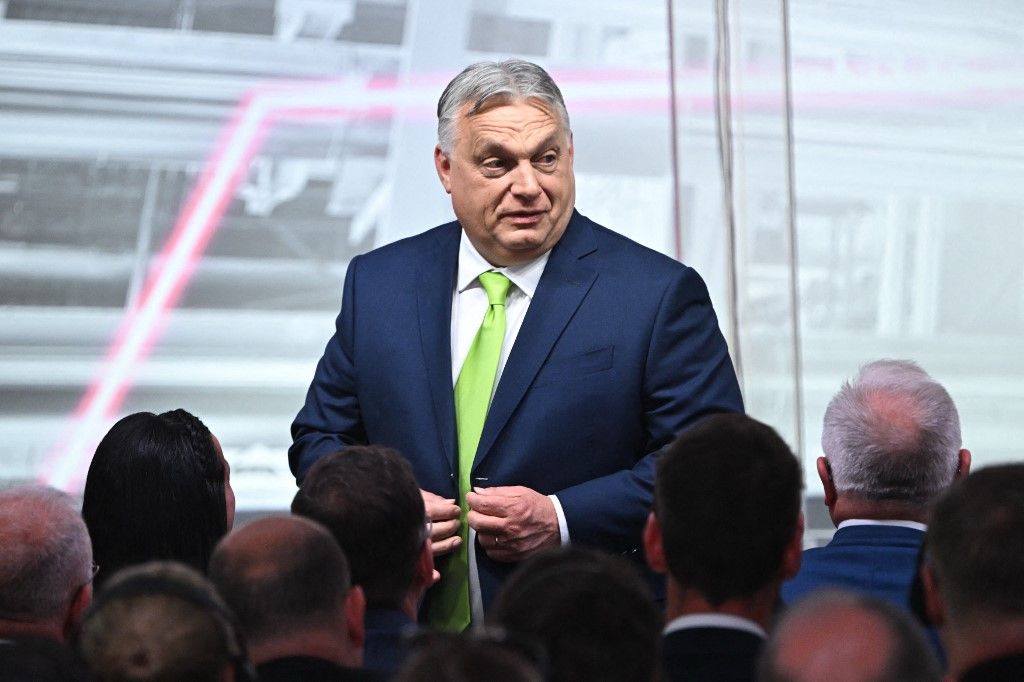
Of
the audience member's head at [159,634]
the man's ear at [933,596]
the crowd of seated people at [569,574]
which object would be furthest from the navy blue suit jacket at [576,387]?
the audience member's head at [159,634]

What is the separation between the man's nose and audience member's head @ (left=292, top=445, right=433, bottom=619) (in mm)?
549

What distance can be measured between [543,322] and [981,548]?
896mm

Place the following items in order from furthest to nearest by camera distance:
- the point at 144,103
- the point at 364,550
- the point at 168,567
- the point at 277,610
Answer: the point at 144,103, the point at 364,550, the point at 277,610, the point at 168,567

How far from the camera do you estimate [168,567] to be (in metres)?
1.29

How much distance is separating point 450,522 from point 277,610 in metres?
0.64

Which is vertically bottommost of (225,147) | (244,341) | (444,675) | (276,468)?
(276,468)

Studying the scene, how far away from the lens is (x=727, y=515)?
152 cm

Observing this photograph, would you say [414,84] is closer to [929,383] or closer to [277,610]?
[929,383]

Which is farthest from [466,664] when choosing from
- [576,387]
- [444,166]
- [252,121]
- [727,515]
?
[252,121]

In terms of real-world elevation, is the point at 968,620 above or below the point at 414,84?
below

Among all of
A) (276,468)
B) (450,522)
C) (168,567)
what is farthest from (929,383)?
(276,468)

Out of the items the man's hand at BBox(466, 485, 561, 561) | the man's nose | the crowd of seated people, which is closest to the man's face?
the man's nose

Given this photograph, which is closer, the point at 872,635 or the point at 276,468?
the point at 872,635

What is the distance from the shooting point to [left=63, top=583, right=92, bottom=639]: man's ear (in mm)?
1688
